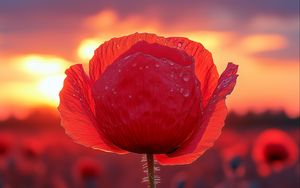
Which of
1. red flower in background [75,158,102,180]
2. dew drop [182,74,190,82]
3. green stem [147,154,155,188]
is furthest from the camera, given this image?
red flower in background [75,158,102,180]

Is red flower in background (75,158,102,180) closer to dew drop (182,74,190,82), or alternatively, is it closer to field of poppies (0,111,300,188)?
field of poppies (0,111,300,188)

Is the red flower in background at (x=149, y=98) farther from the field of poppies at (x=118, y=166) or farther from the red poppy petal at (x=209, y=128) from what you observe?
the field of poppies at (x=118, y=166)

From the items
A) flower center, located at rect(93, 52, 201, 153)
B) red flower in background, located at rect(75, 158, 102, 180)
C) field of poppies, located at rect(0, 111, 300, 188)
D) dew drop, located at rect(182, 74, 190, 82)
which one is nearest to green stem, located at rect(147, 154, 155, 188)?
flower center, located at rect(93, 52, 201, 153)

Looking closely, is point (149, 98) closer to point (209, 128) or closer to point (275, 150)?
point (209, 128)

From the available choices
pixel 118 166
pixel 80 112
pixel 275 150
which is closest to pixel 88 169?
pixel 118 166

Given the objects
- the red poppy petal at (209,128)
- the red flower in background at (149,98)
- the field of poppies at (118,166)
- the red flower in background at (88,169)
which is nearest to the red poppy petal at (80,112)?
the red flower in background at (149,98)

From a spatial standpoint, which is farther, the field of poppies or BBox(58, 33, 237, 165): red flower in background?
the field of poppies

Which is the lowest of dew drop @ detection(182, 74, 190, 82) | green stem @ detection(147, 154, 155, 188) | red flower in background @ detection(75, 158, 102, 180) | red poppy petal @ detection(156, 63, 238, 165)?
green stem @ detection(147, 154, 155, 188)
